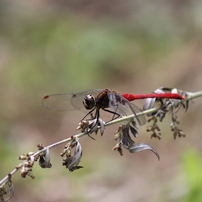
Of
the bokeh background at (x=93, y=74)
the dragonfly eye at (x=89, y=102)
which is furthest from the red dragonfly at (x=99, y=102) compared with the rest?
the bokeh background at (x=93, y=74)

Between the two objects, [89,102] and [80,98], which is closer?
[89,102]

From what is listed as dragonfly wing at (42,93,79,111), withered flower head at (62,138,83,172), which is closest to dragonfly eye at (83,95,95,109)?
dragonfly wing at (42,93,79,111)

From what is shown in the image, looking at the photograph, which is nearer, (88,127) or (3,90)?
(88,127)

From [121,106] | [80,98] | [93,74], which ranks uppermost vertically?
Answer: [93,74]

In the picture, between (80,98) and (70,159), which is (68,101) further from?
(70,159)

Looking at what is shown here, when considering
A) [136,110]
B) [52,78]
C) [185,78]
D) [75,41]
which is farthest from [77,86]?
[136,110]

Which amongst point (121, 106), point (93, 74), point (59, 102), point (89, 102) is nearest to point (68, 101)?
point (59, 102)

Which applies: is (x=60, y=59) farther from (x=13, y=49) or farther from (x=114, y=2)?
(x=114, y=2)
